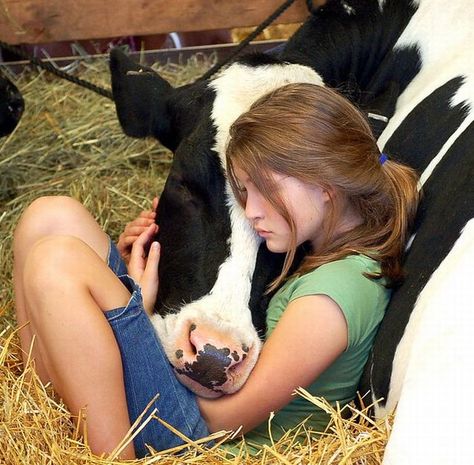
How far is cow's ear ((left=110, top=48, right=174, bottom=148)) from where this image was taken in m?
2.66

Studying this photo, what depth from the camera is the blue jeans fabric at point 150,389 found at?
78.1 inches

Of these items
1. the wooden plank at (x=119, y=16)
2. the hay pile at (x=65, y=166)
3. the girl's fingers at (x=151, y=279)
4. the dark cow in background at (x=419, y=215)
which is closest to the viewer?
the dark cow in background at (x=419, y=215)

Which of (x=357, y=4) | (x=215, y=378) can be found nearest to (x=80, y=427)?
(x=215, y=378)

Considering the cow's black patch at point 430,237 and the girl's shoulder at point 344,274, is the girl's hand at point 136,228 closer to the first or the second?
the girl's shoulder at point 344,274

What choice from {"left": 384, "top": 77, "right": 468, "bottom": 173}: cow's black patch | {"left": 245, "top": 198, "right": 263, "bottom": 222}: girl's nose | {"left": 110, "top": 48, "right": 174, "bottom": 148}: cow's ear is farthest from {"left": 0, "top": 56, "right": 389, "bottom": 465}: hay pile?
{"left": 384, "top": 77, "right": 468, "bottom": 173}: cow's black patch

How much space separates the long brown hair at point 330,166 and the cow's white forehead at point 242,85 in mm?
177

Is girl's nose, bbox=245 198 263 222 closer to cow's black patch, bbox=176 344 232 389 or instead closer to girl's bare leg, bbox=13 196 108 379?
cow's black patch, bbox=176 344 232 389

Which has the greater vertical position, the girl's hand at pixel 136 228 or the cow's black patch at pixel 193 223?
the cow's black patch at pixel 193 223

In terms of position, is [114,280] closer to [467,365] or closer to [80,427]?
[80,427]

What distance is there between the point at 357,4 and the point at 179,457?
164 cm

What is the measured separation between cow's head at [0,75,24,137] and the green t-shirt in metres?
1.81

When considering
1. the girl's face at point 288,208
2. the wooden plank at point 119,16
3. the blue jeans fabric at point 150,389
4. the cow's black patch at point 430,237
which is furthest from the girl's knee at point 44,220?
the wooden plank at point 119,16

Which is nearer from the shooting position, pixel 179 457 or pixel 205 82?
pixel 179 457

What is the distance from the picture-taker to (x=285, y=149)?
2.02 m
